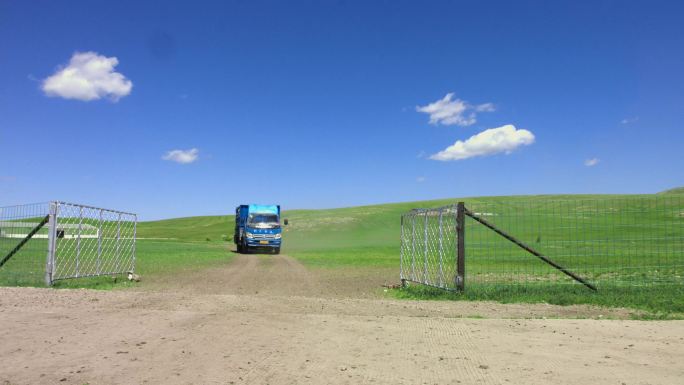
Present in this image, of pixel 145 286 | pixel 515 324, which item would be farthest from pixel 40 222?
pixel 515 324

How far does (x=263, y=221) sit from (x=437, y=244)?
84.7 feet

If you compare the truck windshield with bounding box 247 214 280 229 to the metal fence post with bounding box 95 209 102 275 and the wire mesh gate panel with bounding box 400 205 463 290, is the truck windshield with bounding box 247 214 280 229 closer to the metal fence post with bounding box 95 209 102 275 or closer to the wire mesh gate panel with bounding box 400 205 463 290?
the metal fence post with bounding box 95 209 102 275

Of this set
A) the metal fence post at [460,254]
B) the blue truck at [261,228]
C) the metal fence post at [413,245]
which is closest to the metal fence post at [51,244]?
the metal fence post at [413,245]

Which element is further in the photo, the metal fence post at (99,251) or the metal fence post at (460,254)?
the metal fence post at (99,251)

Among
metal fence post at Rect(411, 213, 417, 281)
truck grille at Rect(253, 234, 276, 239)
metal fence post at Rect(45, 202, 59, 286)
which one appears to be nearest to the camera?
metal fence post at Rect(45, 202, 59, 286)

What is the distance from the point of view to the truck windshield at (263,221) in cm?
3816

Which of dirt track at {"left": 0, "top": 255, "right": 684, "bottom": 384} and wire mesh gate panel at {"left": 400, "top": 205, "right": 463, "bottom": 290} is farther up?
wire mesh gate panel at {"left": 400, "top": 205, "right": 463, "bottom": 290}

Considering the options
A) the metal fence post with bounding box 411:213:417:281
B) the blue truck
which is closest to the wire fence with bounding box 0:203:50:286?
the metal fence post with bounding box 411:213:417:281

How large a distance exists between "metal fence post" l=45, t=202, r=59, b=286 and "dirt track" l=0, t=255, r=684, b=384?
340 centimetres

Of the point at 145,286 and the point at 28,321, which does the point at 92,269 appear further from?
the point at 28,321

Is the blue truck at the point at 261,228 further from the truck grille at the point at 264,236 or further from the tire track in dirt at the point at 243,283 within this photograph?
the tire track in dirt at the point at 243,283

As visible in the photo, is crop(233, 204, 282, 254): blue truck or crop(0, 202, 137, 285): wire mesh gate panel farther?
crop(233, 204, 282, 254): blue truck

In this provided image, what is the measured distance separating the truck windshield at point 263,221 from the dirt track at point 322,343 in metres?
26.8

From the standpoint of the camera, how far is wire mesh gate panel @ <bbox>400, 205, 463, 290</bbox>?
1302 centimetres
